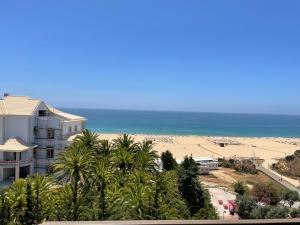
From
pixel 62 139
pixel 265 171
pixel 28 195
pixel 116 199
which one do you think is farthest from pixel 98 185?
pixel 265 171

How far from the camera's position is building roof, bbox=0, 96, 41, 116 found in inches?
1708

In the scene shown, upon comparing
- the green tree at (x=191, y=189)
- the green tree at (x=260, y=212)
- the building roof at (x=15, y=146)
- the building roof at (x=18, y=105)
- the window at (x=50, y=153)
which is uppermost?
the building roof at (x=18, y=105)

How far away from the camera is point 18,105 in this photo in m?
45.3

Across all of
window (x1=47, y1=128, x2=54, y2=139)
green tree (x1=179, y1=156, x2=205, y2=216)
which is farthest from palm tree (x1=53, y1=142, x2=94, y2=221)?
window (x1=47, y1=128, x2=54, y2=139)

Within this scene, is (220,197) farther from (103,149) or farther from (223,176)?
(103,149)

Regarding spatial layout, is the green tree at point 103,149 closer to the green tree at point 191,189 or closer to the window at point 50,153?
the green tree at point 191,189

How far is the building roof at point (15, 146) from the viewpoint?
1596 inches

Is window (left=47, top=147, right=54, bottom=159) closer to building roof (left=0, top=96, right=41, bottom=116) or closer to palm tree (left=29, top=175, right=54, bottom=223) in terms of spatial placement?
building roof (left=0, top=96, right=41, bottom=116)

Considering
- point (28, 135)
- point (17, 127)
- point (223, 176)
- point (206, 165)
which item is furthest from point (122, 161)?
point (206, 165)

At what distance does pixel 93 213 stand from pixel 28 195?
4.38 meters

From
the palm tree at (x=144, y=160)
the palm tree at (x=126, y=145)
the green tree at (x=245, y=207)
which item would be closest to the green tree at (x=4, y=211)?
the palm tree at (x=144, y=160)

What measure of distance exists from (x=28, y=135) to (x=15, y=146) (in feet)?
8.78

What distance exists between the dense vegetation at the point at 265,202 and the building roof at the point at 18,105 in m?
26.3

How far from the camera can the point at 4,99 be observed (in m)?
46.4
